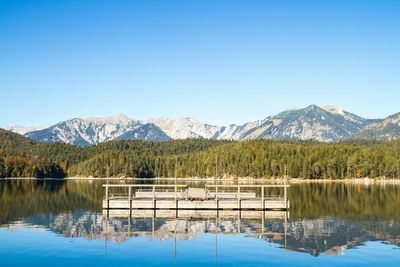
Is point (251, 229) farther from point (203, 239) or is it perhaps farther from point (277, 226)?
point (203, 239)

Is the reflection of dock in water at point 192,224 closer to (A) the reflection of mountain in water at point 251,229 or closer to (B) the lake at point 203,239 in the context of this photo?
(A) the reflection of mountain in water at point 251,229

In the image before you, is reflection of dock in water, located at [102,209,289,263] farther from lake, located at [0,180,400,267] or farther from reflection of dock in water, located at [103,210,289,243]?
lake, located at [0,180,400,267]

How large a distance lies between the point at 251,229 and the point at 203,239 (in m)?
8.41

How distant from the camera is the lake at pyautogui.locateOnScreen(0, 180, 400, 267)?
127 feet

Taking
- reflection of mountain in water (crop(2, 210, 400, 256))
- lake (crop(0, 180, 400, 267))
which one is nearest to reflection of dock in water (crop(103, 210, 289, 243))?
reflection of mountain in water (crop(2, 210, 400, 256))

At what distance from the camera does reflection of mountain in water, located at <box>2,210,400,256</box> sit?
46.6 m

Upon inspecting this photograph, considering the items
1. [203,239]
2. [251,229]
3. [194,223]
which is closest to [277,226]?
[251,229]

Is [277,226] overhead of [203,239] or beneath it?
overhead

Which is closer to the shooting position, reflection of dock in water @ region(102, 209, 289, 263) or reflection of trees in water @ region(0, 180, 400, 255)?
reflection of trees in water @ region(0, 180, 400, 255)

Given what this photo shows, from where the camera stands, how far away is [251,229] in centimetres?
5428

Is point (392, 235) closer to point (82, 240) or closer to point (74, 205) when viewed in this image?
point (82, 240)

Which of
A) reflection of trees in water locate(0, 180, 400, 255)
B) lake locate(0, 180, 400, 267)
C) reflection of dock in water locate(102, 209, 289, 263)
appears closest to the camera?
lake locate(0, 180, 400, 267)

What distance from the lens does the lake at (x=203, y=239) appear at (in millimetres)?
38594

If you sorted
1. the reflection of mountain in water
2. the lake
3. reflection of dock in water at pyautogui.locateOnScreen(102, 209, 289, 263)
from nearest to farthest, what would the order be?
the lake, the reflection of mountain in water, reflection of dock in water at pyautogui.locateOnScreen(102, 209, 289, 263)
